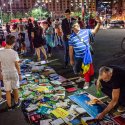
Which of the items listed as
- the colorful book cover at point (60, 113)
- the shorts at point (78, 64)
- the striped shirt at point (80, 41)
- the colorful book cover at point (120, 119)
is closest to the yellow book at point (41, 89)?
the shorts at point (78, 64)

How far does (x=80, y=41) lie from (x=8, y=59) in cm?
210

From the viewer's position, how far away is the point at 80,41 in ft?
22.4

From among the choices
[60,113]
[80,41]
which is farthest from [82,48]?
[60,113]

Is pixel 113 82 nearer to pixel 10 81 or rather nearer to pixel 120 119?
pixel 120 119

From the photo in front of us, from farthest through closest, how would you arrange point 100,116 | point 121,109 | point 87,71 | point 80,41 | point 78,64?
point 78,64 → point 87,71 → point 80,41 → point 121,109 → point 100,116

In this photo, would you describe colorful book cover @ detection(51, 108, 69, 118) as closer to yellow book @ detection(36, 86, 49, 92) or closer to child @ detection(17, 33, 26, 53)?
yellow book @ detection(36, 86, 49, 92)

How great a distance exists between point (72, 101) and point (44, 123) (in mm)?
1210

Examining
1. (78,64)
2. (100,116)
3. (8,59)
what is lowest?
(100,116)

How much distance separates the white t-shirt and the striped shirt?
182 centimetres

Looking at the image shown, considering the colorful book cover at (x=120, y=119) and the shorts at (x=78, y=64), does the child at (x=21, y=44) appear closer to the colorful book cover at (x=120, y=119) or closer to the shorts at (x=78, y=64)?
the shorts at (x=78, y=64)

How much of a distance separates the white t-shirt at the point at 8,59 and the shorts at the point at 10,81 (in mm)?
108

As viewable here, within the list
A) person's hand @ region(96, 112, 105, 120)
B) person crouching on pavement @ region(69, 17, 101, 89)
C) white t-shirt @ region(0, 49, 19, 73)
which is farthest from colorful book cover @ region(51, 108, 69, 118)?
person crouching on pavement @ region(69, 17, 101, 89)

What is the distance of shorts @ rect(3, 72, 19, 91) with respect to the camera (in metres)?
5.77

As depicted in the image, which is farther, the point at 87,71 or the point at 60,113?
the point at 87,71
